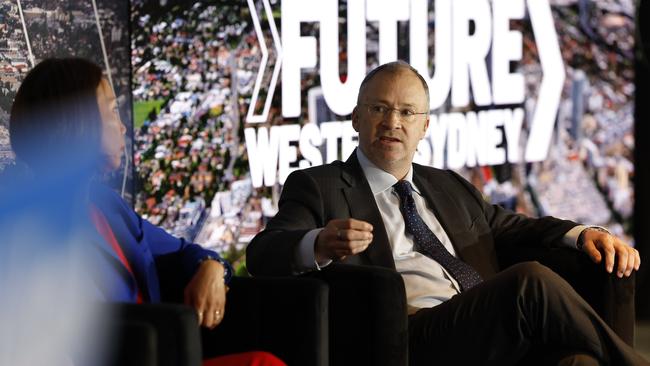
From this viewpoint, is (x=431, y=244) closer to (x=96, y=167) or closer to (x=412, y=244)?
(x=412, y=244)

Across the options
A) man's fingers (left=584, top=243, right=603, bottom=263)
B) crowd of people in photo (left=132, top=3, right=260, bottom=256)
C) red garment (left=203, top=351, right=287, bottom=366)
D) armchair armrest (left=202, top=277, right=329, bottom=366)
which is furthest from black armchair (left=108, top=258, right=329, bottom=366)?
crowd of people in photo (left=132, top=3, right=260, bottom=256)

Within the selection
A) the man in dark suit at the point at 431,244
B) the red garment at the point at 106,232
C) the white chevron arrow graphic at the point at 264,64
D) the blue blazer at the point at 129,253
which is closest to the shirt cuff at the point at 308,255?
the man in dark suit at the point at 431,244

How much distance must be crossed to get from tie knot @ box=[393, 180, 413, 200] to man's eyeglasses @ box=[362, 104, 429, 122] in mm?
194

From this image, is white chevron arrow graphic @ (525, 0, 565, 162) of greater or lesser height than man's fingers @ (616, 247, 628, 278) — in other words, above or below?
above

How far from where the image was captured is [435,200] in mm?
3611

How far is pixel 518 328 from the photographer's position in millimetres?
3074

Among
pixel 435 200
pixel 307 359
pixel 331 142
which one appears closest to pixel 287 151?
pixel 331 142

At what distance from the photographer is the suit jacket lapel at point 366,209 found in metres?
3.36

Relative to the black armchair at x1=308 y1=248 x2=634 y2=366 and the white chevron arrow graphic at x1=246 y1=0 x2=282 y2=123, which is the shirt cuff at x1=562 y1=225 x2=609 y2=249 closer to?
the black armchair at x1=308 y1=248 x2=634 y2=366

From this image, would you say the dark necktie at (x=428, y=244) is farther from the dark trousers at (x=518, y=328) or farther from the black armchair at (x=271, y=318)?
the black armchair at (x=271, y=318)

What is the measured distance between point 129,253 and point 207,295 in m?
0.21

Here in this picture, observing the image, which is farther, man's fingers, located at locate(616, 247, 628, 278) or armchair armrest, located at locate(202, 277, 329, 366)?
man's fingers, located at locate(616, 247, 628, 278)

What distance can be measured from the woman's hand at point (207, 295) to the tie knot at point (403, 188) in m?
0.96

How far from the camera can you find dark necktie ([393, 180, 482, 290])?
3451 millimetres
